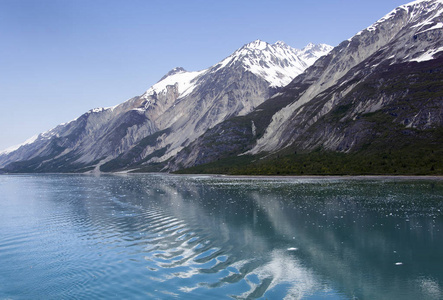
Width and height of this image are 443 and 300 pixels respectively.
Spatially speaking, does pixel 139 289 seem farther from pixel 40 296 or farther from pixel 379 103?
pixel 379 103

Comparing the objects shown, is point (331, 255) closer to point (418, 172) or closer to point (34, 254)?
point (34, 254)

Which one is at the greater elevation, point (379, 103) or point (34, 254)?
point (379, 103)

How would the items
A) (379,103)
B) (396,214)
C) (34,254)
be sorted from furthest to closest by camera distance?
(379,103), (396,214), (34,254)

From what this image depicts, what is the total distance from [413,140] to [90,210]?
133m

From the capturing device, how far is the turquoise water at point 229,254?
75.9 feet

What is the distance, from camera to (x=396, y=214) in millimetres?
49969

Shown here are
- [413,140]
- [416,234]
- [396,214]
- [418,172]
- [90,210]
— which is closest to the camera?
[416,234]

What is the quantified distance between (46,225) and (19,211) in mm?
20151

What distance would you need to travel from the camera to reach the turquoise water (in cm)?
2314

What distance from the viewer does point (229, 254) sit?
3105 cm

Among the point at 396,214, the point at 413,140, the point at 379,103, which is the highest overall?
the point at 379,103

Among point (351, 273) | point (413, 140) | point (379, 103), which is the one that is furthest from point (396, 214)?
point (379, 103)

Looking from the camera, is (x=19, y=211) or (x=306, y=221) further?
(x=19, y=211)

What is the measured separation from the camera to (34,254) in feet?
111
